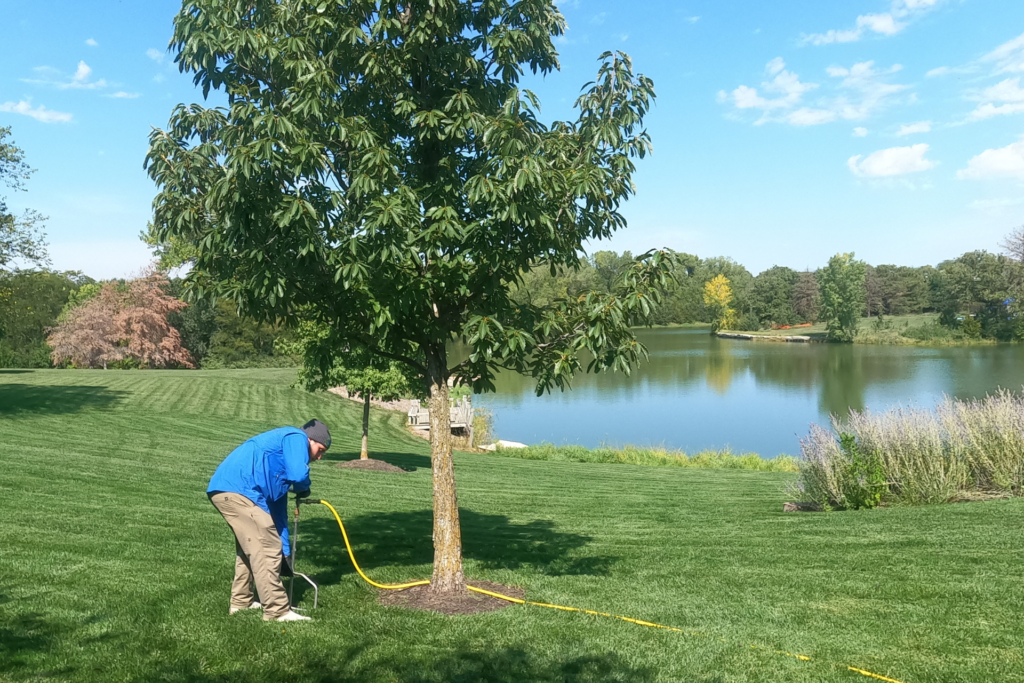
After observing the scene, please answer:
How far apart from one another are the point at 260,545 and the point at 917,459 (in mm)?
10503

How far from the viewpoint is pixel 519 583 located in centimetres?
747

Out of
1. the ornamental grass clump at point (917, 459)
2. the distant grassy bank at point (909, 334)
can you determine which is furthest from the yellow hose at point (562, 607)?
the distant grassy bank at point (909, 334)

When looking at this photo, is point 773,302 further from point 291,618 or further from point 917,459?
point 291,618

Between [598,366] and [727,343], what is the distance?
8455 centimetres

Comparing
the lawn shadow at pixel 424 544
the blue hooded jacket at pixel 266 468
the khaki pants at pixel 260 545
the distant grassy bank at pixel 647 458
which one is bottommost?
the distant grassy bank at pixel 647 458

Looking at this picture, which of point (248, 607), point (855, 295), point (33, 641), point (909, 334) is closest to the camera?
point (33, 641)

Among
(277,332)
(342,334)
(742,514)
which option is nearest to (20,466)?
(342,334)

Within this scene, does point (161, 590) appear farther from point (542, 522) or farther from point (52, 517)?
point (542, 522)

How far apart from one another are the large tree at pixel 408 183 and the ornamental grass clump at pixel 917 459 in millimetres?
7077

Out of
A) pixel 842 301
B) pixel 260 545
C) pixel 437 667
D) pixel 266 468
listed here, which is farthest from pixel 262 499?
pixel 842 301

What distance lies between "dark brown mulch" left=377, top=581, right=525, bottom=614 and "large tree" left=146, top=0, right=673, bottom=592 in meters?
0.17

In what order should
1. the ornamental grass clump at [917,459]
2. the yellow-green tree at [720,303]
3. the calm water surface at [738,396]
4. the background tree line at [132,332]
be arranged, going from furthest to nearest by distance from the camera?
the yellow-green tree at [720,303]
the background tree line at [132,332]
the calm water surface at [738,396]
the ornamental grass clump at [917,459]

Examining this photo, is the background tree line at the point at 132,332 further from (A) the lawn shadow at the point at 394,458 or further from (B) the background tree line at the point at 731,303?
(A) the lawn shadow at the point at 394,458

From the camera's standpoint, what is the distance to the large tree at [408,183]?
230 inches
